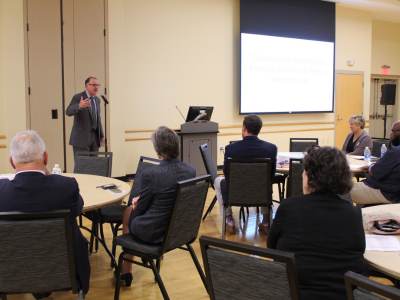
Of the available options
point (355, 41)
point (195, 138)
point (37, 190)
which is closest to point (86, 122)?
point (195, 138)

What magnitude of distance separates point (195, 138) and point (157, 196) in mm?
4493

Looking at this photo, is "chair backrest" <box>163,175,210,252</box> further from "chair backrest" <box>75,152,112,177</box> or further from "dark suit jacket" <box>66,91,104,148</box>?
"dark suit jacket" <box>66,91,104,148</box>

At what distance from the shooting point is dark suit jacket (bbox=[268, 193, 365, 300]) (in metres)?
1.77

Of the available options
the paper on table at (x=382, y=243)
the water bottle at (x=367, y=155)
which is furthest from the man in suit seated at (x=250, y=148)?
the paper on table at (x=382, y=243)

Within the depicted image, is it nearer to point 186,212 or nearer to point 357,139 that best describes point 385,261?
point 186,212

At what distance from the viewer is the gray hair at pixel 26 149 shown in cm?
225

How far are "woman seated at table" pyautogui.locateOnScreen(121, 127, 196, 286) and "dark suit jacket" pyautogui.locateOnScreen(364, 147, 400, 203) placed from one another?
1.91 meters

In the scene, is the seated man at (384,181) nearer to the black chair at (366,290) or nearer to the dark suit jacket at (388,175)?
the dark suit jacket at (388,175)

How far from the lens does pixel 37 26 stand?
657cm

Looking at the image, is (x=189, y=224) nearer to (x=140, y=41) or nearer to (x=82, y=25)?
(x=82, y=25)

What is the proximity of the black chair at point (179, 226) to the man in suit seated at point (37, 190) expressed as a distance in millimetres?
478

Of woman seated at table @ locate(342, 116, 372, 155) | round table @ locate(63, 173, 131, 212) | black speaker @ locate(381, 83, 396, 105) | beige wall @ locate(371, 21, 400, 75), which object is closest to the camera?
round table @ locate(63, 173, 131, 212)

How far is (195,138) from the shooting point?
7.18 meters

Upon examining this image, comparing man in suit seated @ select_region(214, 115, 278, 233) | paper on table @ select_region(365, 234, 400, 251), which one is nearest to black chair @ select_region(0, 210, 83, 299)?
paper on table @ select_region(365, 234, 400, 251)
